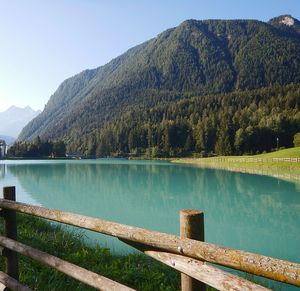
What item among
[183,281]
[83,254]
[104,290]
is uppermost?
[183,281]

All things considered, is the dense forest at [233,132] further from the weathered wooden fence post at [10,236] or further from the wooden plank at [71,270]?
the wooden plank at [71,270]

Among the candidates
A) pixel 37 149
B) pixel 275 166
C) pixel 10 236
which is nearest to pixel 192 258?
pixel 10 236

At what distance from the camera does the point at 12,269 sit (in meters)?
6.45

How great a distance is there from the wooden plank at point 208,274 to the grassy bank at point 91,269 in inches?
177

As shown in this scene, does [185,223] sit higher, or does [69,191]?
[185,223]

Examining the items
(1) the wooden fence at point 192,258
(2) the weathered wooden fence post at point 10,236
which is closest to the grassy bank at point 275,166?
(2) the weathered wooden fence post at point 10,236

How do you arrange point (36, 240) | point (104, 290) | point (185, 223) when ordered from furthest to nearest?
point (36, 240) < point (104, 290) < point (185, 223)

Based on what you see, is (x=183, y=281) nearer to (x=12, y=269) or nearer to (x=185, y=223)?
(x=185, y=223)

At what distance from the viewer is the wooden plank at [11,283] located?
18.0 ft

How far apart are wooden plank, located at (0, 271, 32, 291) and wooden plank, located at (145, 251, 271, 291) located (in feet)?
8.88

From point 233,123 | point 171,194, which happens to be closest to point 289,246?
point 171,194

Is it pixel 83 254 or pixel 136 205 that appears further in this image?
pixel 136 205

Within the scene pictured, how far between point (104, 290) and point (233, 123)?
6235 inches

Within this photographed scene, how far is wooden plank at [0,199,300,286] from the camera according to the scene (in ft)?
8.84
